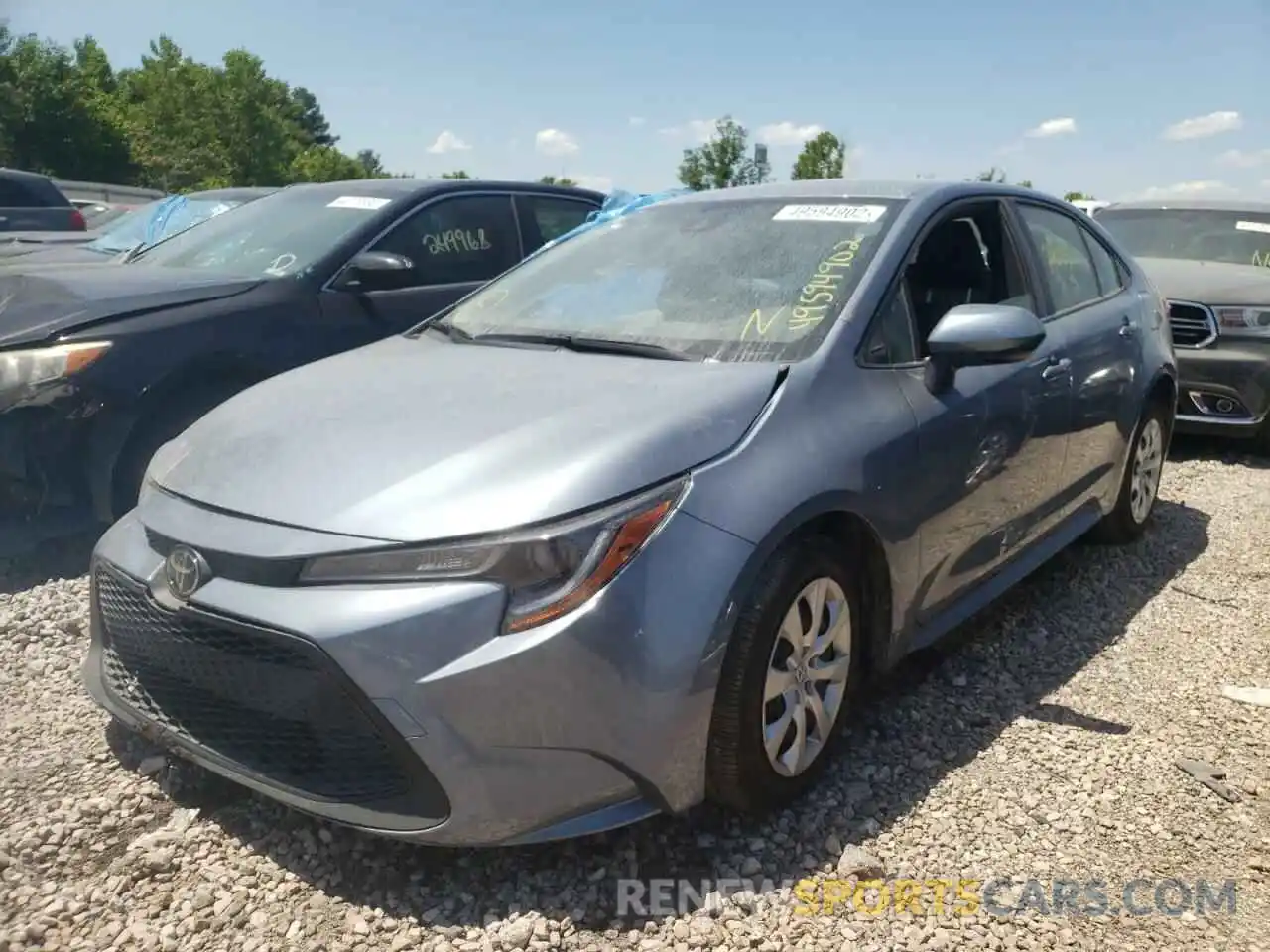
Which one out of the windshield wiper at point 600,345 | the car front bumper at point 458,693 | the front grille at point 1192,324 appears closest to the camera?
the car front bumper at point 458,693

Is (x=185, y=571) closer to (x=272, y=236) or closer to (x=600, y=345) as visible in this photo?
(x=600, y=345)

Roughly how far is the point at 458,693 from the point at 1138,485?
3.67 metres

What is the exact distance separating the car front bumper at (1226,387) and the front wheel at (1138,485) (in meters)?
1.95

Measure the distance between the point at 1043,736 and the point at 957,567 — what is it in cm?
53

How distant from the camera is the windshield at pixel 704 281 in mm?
2832

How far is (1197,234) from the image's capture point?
786 centimetres

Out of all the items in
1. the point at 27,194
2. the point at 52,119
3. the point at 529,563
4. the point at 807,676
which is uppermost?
the point at 52,119

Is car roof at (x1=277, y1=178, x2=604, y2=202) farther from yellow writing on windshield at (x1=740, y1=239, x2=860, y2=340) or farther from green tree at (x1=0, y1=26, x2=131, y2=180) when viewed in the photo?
green tree at (x1=0, y1=26, x2=131, y2=180)

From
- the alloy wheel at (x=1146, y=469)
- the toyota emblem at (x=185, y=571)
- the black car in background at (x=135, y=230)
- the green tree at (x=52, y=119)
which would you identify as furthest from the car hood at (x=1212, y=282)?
the green tree at (x=52, y=119)

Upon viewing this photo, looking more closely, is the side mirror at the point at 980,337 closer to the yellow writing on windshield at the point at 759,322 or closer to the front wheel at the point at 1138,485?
the yellow writing on windshield at the point at 759,322

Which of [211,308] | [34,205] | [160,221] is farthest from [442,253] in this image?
[34,205]

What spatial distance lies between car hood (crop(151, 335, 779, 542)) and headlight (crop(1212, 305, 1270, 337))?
5.10m

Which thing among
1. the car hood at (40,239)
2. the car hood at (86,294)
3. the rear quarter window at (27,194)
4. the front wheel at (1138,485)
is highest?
the rear quarter window at (27,194)

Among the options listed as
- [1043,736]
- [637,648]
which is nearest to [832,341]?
[637,648]
